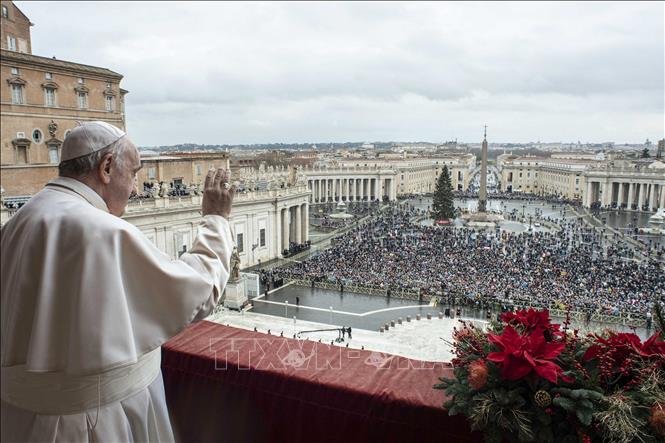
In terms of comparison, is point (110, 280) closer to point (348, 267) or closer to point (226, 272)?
point (226, 272)

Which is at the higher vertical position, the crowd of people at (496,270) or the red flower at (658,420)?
the red flower at (658,420)

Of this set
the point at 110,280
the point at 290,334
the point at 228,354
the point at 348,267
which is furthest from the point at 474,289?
the point at 110,280

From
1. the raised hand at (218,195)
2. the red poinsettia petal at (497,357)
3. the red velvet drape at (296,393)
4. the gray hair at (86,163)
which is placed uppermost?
the gray hair at (86,163)

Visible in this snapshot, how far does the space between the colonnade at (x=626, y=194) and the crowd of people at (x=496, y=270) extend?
34.2 meters

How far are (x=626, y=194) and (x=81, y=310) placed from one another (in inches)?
3279

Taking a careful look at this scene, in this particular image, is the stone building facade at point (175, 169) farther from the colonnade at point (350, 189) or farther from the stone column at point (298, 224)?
the colonnade at point (350, 189)

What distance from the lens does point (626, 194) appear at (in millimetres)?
72625

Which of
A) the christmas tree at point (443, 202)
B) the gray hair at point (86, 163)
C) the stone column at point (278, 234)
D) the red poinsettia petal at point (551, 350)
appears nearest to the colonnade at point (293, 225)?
the stone column at point (278, 234)

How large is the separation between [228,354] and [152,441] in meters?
1.38

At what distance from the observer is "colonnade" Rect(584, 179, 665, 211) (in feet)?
218

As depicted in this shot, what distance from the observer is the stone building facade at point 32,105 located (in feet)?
70.3

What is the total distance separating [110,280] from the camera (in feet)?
5.88

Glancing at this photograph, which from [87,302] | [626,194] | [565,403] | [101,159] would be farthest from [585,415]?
[626,194]

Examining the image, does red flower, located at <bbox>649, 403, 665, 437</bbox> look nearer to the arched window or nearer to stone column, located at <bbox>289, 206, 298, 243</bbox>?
the arched window
